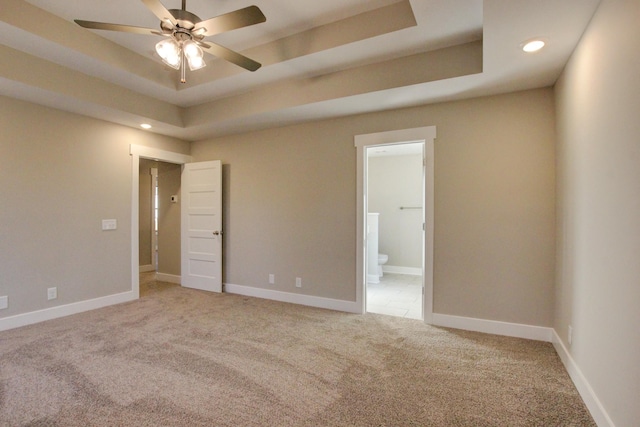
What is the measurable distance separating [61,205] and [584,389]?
17.1ft

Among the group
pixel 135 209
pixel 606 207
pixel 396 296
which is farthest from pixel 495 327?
pixel 135 209

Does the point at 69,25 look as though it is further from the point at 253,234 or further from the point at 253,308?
the point at 253,308

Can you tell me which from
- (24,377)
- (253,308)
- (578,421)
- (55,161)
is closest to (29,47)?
(55,161)

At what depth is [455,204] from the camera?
3326 millimetres

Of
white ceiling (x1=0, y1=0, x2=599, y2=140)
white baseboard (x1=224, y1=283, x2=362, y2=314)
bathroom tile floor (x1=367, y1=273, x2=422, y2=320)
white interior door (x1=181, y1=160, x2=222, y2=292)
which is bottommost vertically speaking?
bathroom tile floor (x1=367, y1=273, x2=422, y2=320)

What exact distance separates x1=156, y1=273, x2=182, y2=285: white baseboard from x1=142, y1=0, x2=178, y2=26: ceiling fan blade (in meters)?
4.35

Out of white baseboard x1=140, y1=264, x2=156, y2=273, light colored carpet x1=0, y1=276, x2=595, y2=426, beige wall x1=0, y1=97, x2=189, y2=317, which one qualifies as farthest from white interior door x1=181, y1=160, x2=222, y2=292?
white baseboard x1=140, y1=264, x2=156, y2=273

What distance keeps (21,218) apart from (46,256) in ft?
1.61

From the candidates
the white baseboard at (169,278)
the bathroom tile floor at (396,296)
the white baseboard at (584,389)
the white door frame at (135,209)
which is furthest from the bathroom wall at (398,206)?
the white door frame at (135,209)

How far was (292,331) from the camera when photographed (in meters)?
3.22

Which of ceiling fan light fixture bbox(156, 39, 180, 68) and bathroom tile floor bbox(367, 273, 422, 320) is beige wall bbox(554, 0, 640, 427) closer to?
bathroom tile floor bbox(367, 273, 422, 320)

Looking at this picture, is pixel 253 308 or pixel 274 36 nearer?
pixel 274 36

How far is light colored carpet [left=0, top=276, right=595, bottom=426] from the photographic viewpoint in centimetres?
188

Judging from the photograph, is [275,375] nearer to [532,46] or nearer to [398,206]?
[532,46]
